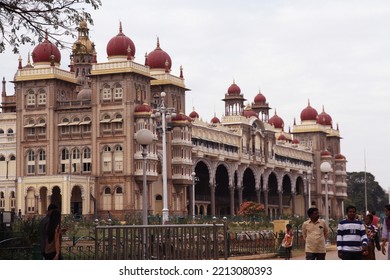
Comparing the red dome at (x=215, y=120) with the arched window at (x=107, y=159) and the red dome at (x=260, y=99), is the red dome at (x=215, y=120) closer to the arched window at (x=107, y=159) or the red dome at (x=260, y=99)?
the red dome at (x=260, y=99)

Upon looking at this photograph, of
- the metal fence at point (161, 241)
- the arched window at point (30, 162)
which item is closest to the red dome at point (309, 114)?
the arched window at point (30, 162)

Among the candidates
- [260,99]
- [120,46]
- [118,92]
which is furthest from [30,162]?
[260,99]

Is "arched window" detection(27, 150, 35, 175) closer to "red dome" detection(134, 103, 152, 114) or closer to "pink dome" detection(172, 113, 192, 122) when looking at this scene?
"red dome" detection(134, 103, 152, 114)

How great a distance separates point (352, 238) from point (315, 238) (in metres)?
0.95

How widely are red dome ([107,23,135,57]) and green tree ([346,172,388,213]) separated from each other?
2771 inches

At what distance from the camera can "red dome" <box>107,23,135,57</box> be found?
2598 inches

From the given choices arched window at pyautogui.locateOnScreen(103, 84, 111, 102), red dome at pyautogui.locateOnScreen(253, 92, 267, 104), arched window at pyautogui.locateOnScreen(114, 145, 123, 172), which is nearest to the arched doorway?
arched window at pyautogui.locateOnScreen(114, 145, 123, 172)

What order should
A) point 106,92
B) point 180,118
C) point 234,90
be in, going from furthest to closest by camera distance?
point 234,90 → point 180,118 → point 106,92

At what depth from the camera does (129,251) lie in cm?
1483

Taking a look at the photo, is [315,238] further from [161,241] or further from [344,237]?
[161,241]

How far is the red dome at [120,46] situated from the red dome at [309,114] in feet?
156

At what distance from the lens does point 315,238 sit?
14188 millimetres

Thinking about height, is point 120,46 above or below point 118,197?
above

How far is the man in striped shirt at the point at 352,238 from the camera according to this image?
13297mm
